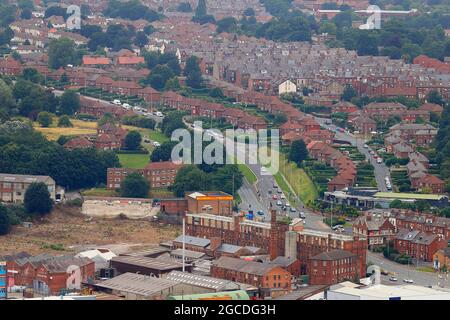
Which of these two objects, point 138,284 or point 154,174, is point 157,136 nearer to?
point 154,174

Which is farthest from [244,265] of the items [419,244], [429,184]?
[429,184]

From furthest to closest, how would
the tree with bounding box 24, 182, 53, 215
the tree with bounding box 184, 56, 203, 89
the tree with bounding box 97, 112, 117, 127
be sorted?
the tree with bounding box 184, 56, 203, 89 → the tree with bounding box 97, 112, 117, 127 → the tree with bounding box 24, 182, 53, 215

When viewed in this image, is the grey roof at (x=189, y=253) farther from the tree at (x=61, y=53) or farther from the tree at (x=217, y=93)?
the tree at (x=61, y=53)

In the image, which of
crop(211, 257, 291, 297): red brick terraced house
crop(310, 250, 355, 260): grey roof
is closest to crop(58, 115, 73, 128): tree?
crop(211, 257, 291, 297): red brick terraced house

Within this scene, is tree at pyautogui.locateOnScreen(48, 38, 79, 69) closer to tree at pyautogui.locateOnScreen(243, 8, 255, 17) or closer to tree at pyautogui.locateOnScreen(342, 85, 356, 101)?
tree at pyautogui.locateOnScreen(342, 85, 356, 101)

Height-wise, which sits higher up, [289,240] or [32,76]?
[32,76]
